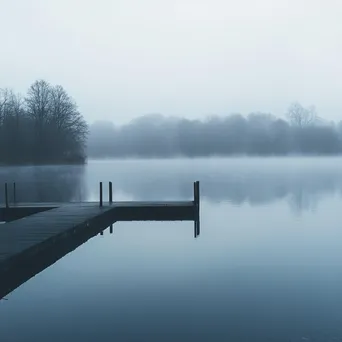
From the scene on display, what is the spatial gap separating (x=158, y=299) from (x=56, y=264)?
4.33m

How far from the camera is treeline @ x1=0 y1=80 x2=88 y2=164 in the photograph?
76.5m

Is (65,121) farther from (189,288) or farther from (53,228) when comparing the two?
(189,288)

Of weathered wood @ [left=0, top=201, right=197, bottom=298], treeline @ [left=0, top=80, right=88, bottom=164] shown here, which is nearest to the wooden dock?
weathered wood @ [left=0, top=201, right=197, bottom=298]

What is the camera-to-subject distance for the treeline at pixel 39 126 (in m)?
76.5

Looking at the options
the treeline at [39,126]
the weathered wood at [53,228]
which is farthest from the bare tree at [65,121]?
the weathered wood at [53,228]

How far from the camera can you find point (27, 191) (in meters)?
39.0

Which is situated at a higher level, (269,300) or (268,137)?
(268,137)

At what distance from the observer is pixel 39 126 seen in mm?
77062

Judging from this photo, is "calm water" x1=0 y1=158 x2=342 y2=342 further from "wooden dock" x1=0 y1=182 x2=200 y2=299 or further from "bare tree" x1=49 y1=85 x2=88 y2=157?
"bare tree" x1=49 y1=85 x2=88 y2=157

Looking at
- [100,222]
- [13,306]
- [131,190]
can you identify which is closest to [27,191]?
[131,190]

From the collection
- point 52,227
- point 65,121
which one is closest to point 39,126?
point 65,121

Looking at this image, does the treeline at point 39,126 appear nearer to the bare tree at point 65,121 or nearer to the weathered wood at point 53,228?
the bare tree at point 65,121

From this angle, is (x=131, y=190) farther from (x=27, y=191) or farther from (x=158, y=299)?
(x=158, y=299)

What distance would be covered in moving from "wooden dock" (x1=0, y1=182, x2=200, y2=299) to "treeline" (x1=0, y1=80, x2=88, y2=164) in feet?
191
